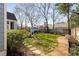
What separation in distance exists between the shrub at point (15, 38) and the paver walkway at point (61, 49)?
0.49 m

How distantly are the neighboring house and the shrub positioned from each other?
3.0 inches

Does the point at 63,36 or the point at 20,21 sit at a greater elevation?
the point at 20,21

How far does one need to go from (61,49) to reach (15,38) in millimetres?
707

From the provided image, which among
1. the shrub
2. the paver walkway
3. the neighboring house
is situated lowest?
the paver walkway

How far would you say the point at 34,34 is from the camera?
347 centimetres

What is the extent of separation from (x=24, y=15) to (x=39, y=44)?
1.61 feet

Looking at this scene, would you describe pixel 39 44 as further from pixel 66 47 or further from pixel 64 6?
pixel 64 6

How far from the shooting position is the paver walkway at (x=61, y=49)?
11.3ft

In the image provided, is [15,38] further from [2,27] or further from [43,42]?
[43,42]

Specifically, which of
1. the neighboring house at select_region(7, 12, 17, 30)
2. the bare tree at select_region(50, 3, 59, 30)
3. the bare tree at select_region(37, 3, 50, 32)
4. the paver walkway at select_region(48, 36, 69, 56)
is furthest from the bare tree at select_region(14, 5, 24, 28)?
the paver walkway at select_region(48, 36, 69, 56)

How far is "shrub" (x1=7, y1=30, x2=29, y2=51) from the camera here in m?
3.46

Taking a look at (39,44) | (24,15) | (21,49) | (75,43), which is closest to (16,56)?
(21,49)

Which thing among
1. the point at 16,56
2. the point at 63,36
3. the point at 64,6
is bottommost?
the point at 16,56

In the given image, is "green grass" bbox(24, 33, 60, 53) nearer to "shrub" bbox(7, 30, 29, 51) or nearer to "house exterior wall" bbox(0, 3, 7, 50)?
"shrub" bbox(7, 30, 29, 51)
